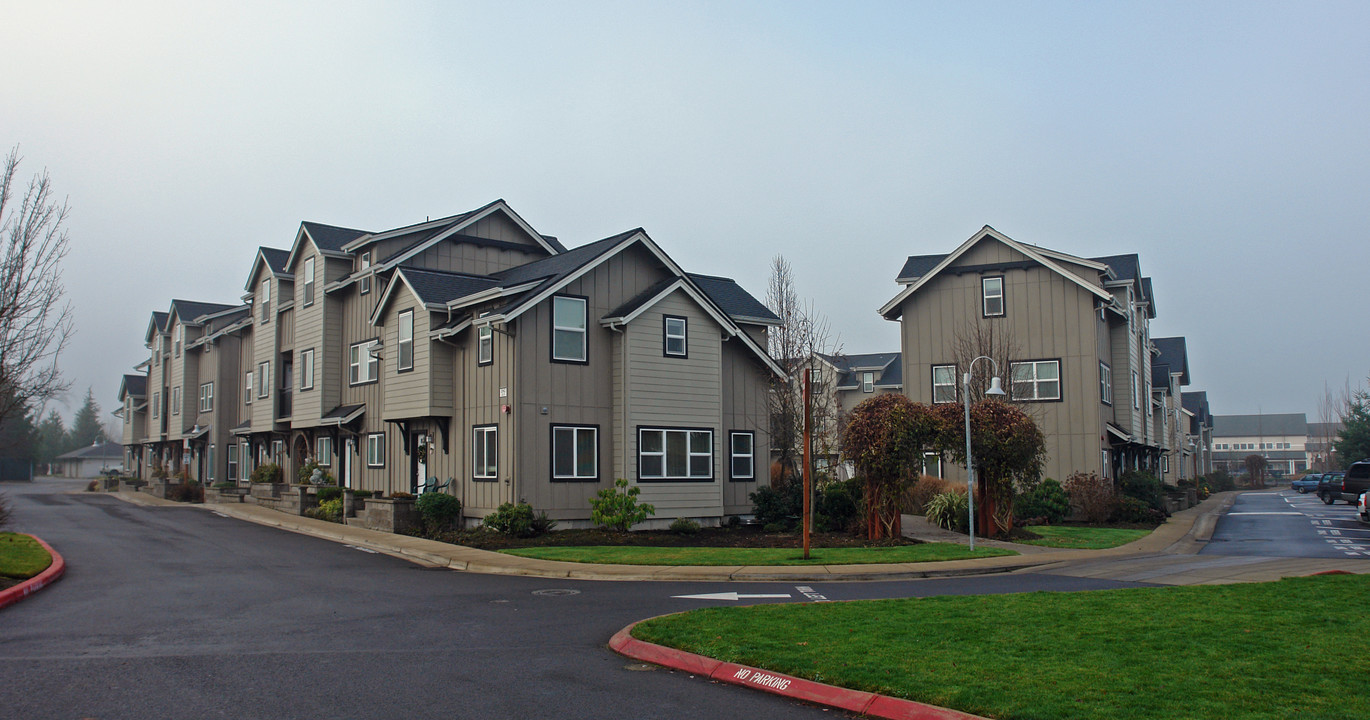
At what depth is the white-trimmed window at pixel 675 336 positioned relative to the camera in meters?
27.3

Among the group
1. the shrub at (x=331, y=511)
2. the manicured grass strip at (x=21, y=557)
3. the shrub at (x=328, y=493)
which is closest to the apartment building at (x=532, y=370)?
the shrub at (x=328, y=493)

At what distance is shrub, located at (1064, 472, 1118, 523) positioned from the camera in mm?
31953

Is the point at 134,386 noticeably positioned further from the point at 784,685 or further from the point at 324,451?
the point at 784,685

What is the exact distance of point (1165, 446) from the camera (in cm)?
5350

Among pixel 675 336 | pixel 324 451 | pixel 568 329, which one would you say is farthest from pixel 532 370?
pixel 324 451

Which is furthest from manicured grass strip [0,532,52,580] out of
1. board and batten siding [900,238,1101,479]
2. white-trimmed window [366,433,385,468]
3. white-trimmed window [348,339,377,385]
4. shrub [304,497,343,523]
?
board and batten siding [900,238,1101,479]

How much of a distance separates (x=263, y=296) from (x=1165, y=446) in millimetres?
46741

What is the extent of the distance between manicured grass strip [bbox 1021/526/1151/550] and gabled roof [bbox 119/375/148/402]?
195 ft

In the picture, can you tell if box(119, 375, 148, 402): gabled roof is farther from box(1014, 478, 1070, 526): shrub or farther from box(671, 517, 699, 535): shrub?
box(1014, 478, 1070, 526): shrub

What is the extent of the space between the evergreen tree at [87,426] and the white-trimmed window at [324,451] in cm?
11660

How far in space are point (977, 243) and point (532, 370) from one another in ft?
64.0

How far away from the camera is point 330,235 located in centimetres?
3694

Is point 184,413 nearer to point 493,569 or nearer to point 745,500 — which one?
point 745,500

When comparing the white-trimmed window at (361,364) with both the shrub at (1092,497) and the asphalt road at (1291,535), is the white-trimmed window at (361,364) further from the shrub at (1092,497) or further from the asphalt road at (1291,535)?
the asphalt road at (1291,535)
